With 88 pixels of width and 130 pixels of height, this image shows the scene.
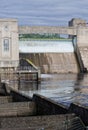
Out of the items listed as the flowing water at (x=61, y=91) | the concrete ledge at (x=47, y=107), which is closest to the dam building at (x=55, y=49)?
the flowing water at (x=61, y=91)

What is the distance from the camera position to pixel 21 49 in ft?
239

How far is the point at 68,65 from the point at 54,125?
6308 cm

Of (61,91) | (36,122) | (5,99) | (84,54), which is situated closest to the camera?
(36,122)

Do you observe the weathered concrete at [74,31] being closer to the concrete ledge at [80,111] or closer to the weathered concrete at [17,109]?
the weathered concrete at [17,109]

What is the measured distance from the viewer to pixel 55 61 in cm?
7275

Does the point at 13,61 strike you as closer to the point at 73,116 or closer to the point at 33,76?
the point at 33,76

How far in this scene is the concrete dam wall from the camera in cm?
7081

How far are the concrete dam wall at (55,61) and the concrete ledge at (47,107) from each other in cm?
5533

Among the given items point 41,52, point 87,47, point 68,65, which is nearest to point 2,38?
point 41,52

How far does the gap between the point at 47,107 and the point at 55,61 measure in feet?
194

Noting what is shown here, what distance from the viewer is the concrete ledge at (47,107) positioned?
12233mm

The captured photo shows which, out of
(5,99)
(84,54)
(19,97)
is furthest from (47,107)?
(84,54)

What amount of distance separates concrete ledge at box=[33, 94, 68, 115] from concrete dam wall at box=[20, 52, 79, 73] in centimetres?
5533

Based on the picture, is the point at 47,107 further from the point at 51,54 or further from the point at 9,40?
the point at 51,54
